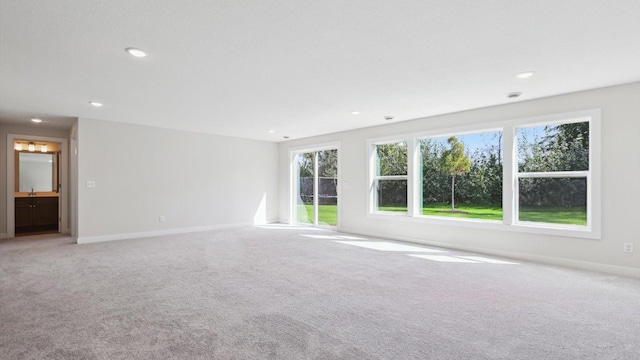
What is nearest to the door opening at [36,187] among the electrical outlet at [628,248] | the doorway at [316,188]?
the doorway at [316,188]

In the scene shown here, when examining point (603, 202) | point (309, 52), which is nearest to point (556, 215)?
point (603, 202)

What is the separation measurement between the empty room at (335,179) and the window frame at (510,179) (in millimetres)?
28

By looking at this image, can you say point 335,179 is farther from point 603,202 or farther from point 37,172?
point 37,172

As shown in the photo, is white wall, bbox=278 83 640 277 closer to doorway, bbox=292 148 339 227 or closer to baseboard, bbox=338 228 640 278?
baseboard, bbox=338 228 640 278

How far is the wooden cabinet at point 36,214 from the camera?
719 cm

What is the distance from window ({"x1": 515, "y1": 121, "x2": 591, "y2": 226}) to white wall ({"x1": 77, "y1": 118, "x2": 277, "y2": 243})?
6.12 m

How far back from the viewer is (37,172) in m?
7.82

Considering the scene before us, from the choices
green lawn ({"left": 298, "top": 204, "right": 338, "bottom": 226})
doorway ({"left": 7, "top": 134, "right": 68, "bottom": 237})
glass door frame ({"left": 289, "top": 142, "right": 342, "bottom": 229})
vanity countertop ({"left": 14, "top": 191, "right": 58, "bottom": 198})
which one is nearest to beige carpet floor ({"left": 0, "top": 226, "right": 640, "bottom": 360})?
doorway ({"left": 7, "top": 134, "right": 68, "bottom": 237})

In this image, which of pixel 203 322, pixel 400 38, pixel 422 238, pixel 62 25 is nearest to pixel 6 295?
pixel 203 322

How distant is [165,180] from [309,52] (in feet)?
17.4

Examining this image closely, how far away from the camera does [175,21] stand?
2398mm

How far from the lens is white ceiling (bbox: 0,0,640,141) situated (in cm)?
225

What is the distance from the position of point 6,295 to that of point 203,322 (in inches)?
88.8

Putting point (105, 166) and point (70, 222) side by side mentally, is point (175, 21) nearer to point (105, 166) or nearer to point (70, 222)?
point (105, 166)
